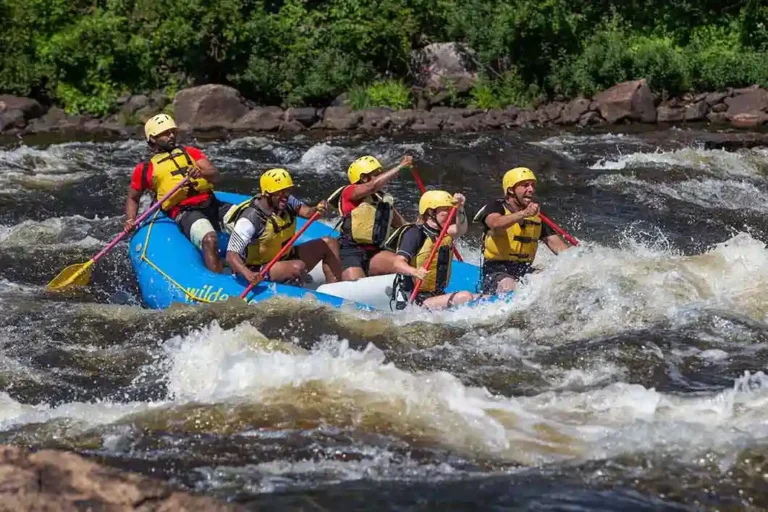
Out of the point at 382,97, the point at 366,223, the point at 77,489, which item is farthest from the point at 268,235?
the point at 382,97

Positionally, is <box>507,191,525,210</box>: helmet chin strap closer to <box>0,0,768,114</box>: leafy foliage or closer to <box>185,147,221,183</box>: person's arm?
<box>185,147,221,183</box>: person's arm

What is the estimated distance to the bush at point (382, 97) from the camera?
1883cm

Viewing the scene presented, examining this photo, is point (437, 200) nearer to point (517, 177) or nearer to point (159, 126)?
point (517, 177)

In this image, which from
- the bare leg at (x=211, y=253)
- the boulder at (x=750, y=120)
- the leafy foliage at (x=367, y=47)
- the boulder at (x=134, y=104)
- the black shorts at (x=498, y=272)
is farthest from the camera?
the boulder at (x=134, y=104)

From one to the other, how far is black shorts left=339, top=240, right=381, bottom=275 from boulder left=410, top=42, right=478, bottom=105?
10.4 metres

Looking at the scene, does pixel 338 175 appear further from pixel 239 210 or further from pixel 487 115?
pixel 239 210

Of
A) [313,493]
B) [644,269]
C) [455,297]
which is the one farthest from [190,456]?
[644,269]

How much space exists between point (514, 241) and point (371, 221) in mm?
1209

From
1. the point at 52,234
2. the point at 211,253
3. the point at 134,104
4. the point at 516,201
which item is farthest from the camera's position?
the point at 134,104

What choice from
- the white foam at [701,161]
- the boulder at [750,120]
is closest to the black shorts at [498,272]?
the white foam at [701,161]

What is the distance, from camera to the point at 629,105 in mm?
17656

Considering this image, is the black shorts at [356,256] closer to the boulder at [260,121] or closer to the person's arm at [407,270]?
the person's arm at [407,270]

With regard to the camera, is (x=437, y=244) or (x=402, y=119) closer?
(x=437, y=244)

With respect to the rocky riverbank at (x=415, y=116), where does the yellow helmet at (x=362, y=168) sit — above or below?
above
